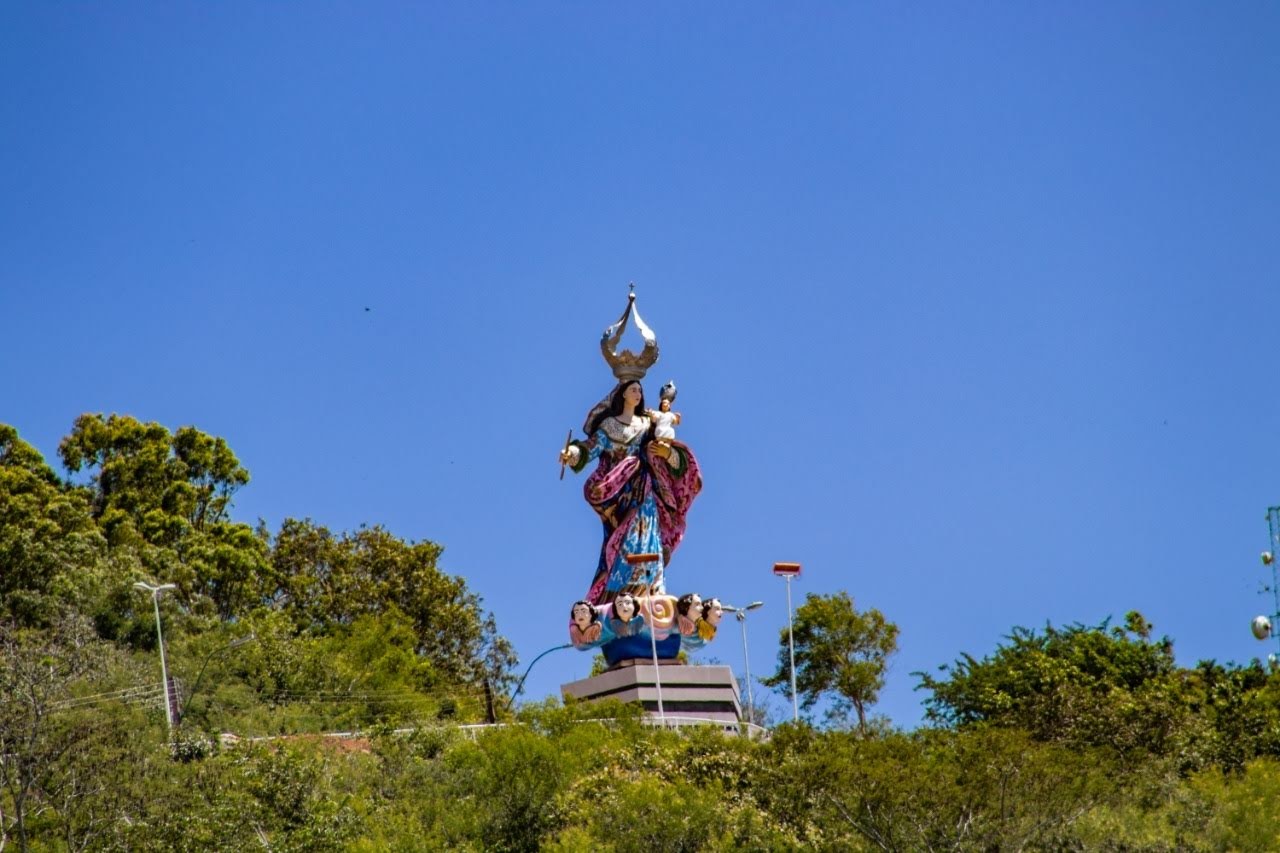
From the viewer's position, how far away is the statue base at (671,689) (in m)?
45.6

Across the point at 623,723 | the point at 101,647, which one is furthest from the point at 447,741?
the point at 101,647

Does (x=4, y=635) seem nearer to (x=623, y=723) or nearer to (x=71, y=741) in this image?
(x=71, y=741)

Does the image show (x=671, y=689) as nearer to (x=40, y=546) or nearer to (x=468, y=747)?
(x=468, y=747)

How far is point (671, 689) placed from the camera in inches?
1812

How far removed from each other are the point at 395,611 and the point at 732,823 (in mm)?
24100

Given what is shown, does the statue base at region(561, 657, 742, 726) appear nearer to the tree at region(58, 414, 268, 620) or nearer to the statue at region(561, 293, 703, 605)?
the statue at region(561, 293, 703, 605)

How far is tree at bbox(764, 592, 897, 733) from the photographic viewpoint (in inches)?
2264

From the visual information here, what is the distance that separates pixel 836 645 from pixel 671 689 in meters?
12.4

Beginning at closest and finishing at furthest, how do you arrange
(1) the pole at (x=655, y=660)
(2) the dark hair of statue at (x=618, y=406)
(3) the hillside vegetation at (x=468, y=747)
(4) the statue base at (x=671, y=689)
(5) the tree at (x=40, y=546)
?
(3) the hillside vegetation at (x=468, y=747) < (1) the pole at (x=655, y=660) < (4) the statue base at (x=671, y=689) < (2) the dark hair of statue at (x=618, y=406) < (5) the tree at (x=40, y=546)

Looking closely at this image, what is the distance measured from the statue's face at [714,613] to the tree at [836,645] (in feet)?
37.3

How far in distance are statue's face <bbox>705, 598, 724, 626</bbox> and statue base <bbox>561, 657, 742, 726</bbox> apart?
1.01 metres

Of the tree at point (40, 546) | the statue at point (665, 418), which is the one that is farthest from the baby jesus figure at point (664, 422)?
the tree at point (40, 546)

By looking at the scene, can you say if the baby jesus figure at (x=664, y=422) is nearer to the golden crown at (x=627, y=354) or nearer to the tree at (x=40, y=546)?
the golden crown at (x=627, y=354)

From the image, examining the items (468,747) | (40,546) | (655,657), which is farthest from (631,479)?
(40,546)
